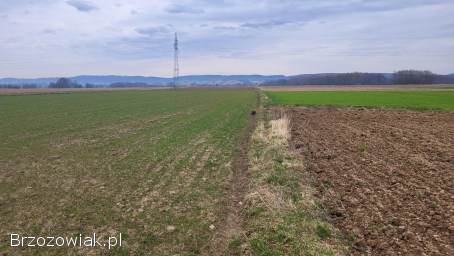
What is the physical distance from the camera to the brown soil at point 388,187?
694 centimetres

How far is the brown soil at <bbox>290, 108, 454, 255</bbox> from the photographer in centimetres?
694

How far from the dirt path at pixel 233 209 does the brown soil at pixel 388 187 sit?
2.03 meters

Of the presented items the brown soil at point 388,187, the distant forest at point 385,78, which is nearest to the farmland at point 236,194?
the brown soil at point 388,187

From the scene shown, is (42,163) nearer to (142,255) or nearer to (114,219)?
(114,219)

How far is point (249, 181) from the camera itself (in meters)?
11.4

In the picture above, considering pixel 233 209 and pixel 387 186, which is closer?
pixel 233 209

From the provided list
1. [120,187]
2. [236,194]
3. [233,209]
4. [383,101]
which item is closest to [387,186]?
[236,194]

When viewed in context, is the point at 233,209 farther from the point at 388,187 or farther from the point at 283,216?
the point at 388,187

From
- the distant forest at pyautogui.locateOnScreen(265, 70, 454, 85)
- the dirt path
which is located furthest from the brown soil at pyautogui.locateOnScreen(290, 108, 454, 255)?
the distant forest at pyautogui.locateOnScreen(265, 70, 454, 85)

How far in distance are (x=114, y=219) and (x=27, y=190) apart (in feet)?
12.1

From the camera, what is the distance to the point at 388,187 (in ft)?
32.9

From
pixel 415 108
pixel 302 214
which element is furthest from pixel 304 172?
pixel 415 108

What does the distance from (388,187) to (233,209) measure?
13.7 ft

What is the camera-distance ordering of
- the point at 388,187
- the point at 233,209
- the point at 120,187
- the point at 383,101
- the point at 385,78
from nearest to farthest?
1. the point at 233,209
2. the point at 388,187
3. the point at 120,187
4. the point at 383,101
5. the point at 385,78
